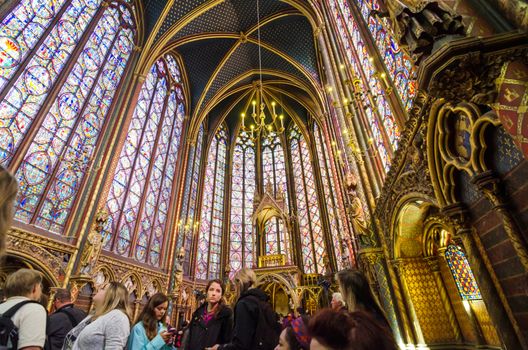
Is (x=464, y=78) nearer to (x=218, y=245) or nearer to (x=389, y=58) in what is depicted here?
(x=389, y=58)

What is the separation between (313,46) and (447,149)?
1268 cm

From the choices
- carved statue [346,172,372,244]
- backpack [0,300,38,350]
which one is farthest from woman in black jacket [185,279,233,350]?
carved statue [346,172,372,244]

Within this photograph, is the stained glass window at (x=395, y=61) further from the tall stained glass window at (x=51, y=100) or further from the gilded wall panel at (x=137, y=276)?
the gilded wall panel at (x=137, y=276)

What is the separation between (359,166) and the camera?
698 centimetres

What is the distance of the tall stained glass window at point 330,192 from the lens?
39.1 feet

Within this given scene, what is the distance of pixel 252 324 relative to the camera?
2.06 metres

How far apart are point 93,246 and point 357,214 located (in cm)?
723

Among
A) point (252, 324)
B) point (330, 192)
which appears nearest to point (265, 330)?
point (252, 324)

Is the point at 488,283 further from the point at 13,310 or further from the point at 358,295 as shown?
the point at 13,310

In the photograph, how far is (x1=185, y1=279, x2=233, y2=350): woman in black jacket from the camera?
2240mm

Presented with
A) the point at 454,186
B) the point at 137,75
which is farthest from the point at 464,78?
the point at 137,75

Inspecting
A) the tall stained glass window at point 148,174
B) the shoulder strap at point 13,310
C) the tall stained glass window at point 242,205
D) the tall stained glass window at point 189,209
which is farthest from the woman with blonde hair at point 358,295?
the tall stained glass window at point 242,205

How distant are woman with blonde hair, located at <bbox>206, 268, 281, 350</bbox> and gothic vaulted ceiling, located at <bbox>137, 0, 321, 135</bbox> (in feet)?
38.9

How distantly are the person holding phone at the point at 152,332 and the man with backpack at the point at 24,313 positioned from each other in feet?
2.55
